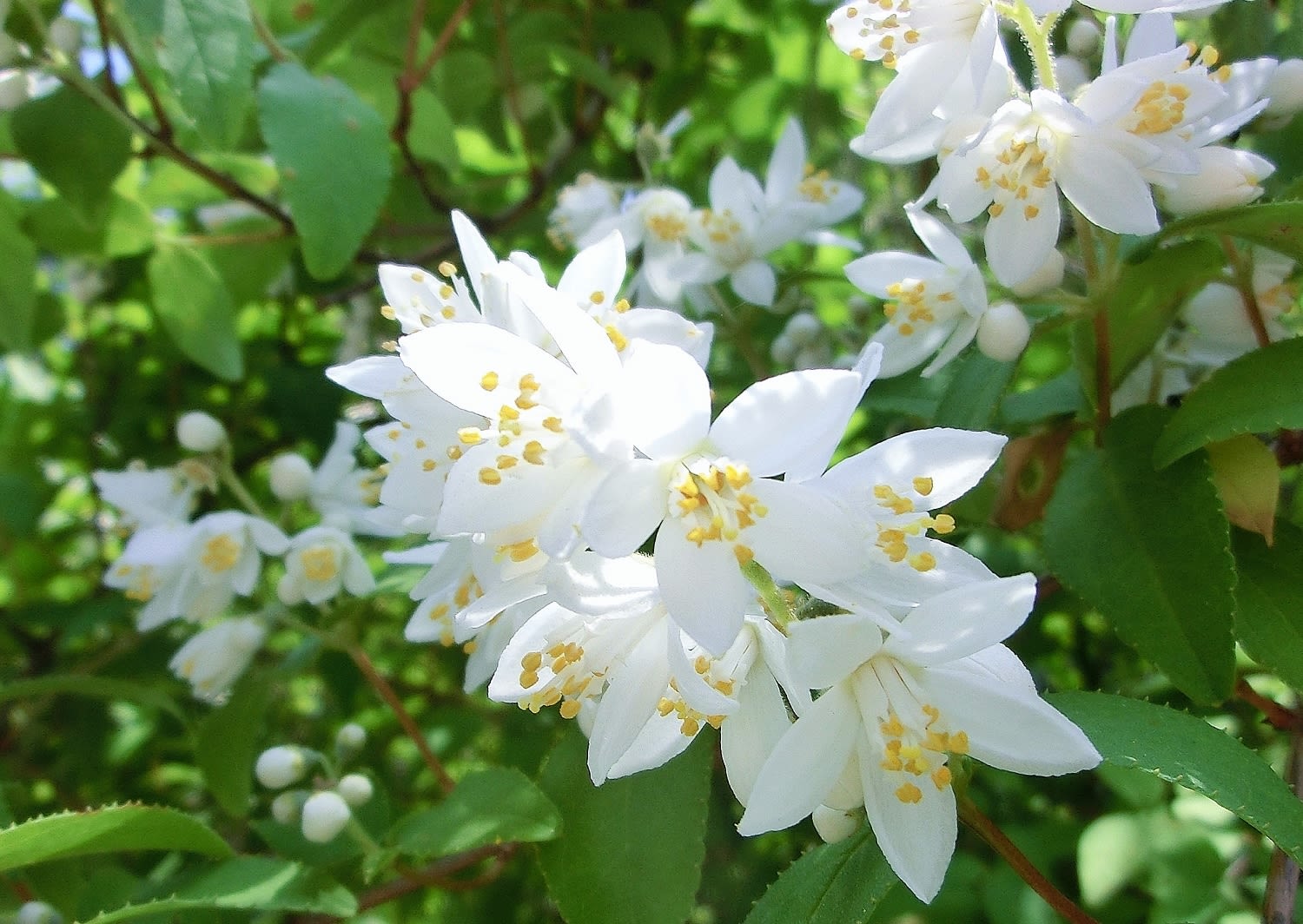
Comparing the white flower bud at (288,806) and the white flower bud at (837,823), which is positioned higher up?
the white flower bud at (837,823)

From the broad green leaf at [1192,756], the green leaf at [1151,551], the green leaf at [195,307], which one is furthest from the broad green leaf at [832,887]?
the green leaf at [195,307]

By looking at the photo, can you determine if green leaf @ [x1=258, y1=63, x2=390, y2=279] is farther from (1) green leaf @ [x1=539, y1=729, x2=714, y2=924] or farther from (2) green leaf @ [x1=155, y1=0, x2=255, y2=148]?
(1) green leaf @ [x1=539, y1=729, x2=714, y2=924]

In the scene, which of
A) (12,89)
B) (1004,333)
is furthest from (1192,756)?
(12,89)

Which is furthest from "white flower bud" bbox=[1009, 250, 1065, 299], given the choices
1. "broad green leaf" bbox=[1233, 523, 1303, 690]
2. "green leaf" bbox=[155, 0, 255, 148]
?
"green leaf" bbox=[155, 0, 255, 148]

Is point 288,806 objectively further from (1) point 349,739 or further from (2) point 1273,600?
(2) point 1273,600

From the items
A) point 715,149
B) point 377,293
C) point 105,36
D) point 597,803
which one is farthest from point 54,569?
point 597,803

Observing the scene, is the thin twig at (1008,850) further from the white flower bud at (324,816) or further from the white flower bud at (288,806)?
the white flower bud at (288,806)

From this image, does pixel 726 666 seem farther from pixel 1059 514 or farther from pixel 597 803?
pixel 1059 514
